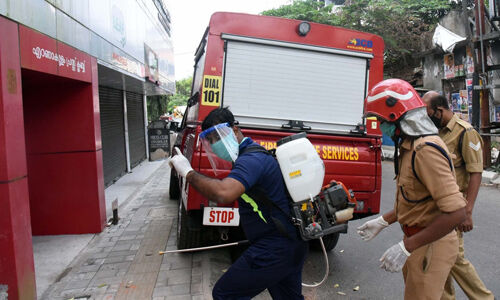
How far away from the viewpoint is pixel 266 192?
2201 mm

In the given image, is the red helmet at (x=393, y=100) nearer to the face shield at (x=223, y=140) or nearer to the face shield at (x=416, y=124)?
the face shield at (x=416, y=124)

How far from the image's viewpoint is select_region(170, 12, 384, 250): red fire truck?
4008 mm

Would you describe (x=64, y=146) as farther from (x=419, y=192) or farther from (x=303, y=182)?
(x=419, y=192)

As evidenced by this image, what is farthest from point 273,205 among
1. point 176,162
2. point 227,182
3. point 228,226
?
point 228,226

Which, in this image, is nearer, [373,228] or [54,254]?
[373,228]

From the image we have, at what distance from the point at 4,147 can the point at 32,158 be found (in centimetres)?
232

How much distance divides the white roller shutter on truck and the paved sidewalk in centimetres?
171

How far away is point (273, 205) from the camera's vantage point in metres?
2.22

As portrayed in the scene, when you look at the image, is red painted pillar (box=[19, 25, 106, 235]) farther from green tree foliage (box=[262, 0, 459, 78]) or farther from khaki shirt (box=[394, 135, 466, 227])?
green tree foliage (box=[262, 0, 459, 78])

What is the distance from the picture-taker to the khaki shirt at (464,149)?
9.99ft

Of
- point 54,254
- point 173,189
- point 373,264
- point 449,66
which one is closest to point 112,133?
point 173,189

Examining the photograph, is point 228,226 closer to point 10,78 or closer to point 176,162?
point 176,162

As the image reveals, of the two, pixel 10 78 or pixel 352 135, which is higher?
pixel 10 78

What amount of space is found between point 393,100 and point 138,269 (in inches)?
130
